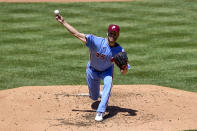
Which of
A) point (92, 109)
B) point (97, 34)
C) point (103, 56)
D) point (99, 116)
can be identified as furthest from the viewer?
point (97, 34)

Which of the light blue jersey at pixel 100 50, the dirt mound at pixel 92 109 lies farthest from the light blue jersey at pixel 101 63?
the dirt mound at pixel 92 109

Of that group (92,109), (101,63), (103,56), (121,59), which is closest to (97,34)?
(92,109)

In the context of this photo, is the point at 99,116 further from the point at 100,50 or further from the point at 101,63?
the point at 100,50

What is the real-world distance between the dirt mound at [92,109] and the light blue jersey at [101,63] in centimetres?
49

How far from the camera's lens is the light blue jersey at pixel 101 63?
28.0ft

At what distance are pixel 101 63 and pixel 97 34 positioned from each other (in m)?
7.16

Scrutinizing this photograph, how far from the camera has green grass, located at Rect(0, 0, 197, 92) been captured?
39.4 feet

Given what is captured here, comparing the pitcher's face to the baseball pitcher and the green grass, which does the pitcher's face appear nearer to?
the baseball pitcher

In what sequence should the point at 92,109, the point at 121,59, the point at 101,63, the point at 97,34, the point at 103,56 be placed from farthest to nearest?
the point at 97,34 → the point at 92,109 → the point at 101,63 → the point at 103,56 → the point at 121,59

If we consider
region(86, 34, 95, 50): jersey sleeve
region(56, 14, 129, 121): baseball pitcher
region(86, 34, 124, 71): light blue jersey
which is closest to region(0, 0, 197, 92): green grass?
region(56, 14, 129, 121): baseball pitcher

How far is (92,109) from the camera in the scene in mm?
9234

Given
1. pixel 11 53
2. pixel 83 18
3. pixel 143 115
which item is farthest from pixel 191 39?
pixel 143 115

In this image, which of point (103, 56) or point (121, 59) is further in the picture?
point (103, 56)

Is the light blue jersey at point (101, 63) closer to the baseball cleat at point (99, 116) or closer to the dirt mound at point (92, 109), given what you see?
the baseball cleat at point (99, 116)
